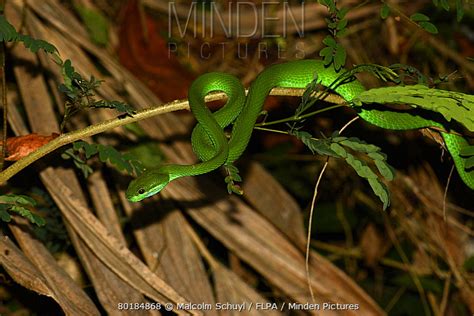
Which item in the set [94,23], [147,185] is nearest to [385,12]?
[147,185]

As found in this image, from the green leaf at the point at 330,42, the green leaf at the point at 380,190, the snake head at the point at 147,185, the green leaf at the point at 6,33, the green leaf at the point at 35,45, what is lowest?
the snake head at the point at 147,185

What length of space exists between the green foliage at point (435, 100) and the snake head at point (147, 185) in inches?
46.5

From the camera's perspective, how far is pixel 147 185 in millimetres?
3148

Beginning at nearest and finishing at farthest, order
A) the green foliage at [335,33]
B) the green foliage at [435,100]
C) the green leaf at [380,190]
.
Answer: the green foliage at [435,100] < the green leaf at [380,190] < the green foliage at [335,33]

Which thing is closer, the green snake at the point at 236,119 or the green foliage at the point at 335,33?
the green foliage at the point at 335,33

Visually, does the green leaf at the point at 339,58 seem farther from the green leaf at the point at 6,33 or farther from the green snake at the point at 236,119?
the green leaf at the point at 6,33

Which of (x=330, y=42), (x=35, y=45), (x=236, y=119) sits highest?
(x=35, y=45)

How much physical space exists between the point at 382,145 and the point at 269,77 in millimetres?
2388

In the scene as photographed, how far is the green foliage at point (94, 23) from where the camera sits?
5.22 m

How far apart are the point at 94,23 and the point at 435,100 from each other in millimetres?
3645

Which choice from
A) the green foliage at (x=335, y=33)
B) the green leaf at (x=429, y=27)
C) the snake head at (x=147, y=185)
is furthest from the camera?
the snake head at (x=147, y=185)

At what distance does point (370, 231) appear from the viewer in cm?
532

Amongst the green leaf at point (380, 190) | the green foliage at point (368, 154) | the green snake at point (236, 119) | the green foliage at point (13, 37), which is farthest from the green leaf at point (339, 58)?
the green foliage at point (13, 37)

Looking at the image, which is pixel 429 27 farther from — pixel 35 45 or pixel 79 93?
pixel 35 45
